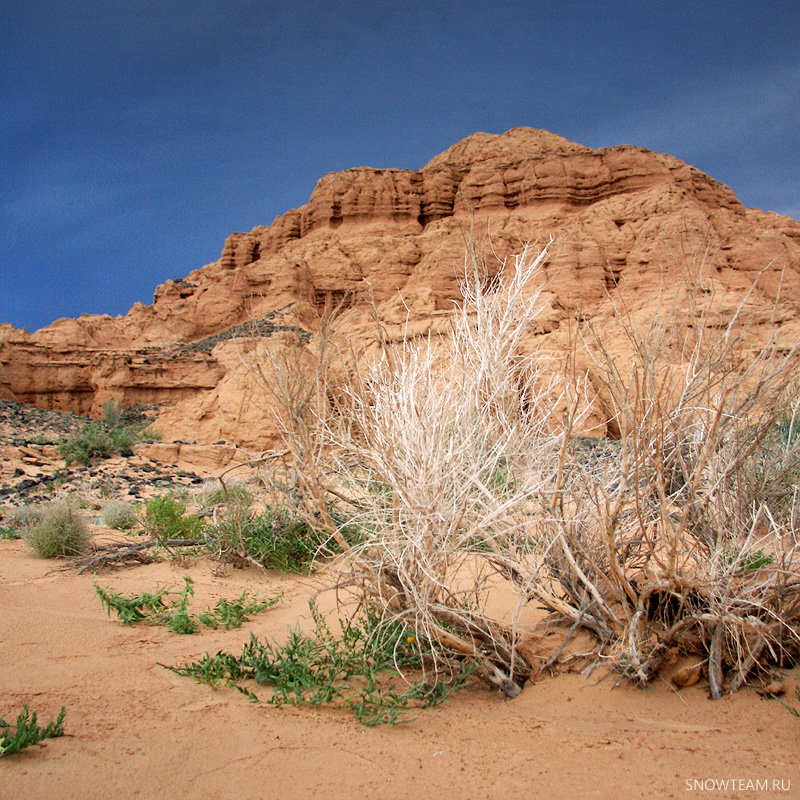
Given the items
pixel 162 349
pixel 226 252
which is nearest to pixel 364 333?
pixel 162 349

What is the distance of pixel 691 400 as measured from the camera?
2672mm

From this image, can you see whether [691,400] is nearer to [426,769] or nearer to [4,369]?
[426,769]

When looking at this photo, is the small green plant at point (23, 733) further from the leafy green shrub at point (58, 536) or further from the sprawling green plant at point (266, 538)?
the leafy green shrub at point (58, 536)

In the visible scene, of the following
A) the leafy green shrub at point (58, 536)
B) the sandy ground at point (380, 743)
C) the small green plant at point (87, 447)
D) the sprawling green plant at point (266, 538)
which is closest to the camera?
the sandy ground at point (380, 743)

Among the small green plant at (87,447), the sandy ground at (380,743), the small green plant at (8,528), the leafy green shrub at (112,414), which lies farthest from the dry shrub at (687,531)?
the leafy green shrub at (112,414)

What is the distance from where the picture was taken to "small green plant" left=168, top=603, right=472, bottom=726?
100 inches

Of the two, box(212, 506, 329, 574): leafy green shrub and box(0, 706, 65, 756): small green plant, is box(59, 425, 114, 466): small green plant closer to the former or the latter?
box(212, 506, 329, 574): leafy green shrub

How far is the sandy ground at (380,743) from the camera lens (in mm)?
1942

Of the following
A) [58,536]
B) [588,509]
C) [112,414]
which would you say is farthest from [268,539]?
[112,414]

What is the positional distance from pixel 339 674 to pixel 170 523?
11.7 ft

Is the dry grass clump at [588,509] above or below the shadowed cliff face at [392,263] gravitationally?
below

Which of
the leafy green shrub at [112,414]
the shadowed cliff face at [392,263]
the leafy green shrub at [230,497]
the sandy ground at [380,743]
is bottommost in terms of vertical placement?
the sandy ground at [380,743]

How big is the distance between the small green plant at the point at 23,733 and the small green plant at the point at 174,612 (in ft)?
4.63

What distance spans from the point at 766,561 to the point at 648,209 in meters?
26.9
